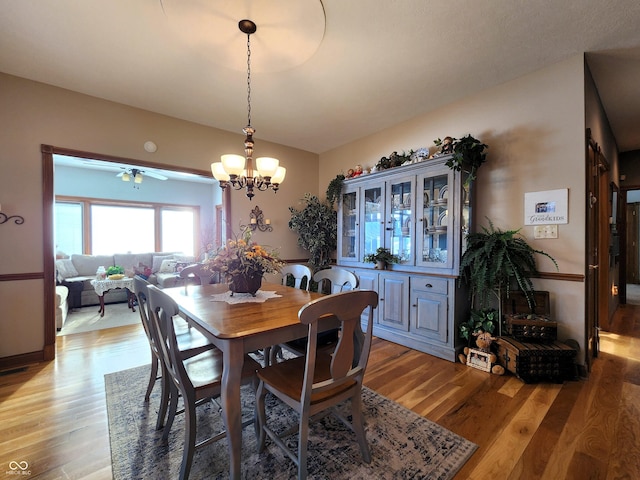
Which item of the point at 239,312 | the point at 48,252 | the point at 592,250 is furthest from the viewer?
the point at 48,252

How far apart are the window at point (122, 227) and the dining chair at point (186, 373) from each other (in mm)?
6176

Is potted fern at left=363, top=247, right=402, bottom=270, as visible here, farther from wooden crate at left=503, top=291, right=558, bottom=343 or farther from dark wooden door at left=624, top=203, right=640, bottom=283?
dark wooden door at left=624, top=203, right=640, bottom=283

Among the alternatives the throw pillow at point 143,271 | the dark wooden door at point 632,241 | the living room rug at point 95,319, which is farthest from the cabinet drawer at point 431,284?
the dark wooden door at point 632,241

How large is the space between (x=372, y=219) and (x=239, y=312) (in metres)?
2.48

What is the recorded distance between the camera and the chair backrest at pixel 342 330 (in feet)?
3.84

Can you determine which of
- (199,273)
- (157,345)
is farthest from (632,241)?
(157,345)

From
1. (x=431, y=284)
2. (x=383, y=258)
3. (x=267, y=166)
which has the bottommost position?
(x=431, y=284)

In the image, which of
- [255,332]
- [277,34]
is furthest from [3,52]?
[255,332]

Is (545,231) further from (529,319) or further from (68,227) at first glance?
(68,227)

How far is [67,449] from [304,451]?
145cm

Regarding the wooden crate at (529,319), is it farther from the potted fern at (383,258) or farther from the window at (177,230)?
the window at (177,230)

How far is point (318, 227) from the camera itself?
432cm

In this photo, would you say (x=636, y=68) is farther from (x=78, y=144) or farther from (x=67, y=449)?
(x=78, y=144)

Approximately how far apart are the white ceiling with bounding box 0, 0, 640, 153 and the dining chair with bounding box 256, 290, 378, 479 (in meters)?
1.88
